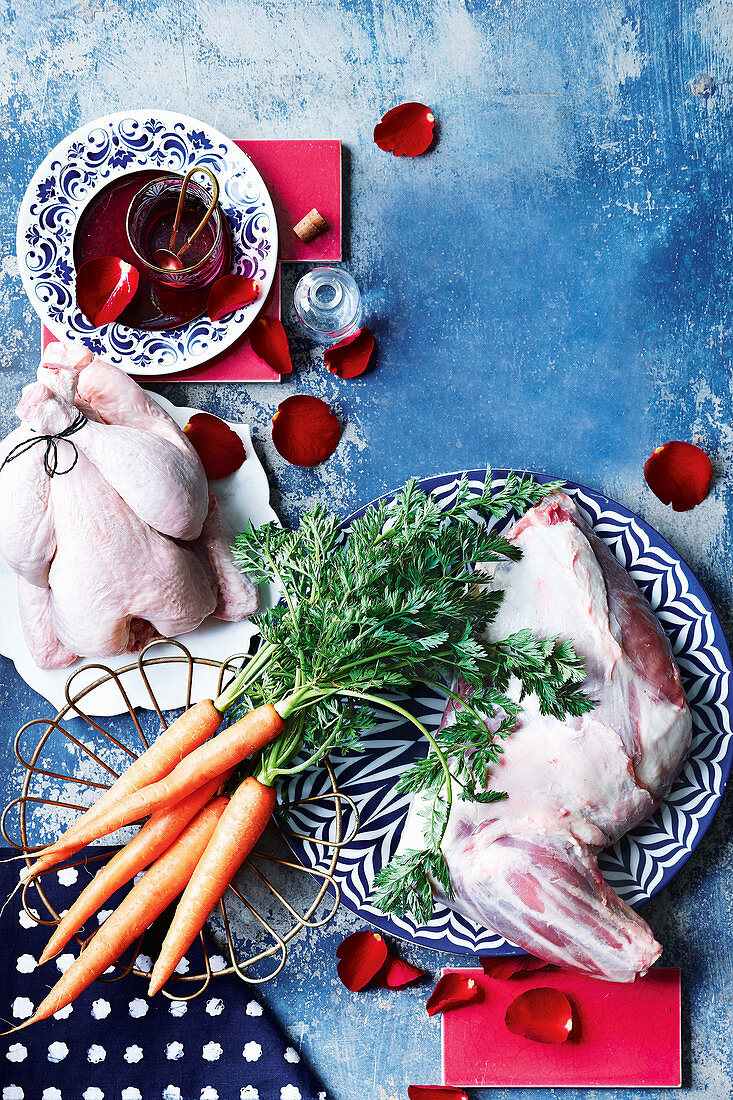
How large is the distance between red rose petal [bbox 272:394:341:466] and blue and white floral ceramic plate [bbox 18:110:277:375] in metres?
0.15

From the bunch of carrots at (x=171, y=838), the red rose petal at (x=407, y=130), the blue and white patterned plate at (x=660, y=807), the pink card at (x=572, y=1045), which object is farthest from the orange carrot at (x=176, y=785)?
the red rose petal at (x=407, y=130)

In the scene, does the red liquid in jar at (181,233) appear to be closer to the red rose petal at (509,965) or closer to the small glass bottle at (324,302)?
the small glass bottle at (324,302)

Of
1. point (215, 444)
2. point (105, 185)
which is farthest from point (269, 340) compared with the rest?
point (105, 185)

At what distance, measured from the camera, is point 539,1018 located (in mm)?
1371

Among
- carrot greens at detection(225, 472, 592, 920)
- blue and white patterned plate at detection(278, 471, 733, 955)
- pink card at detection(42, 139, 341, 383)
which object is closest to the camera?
carrot greens at detection(225, 472, 592, 920)

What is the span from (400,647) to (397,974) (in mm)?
595

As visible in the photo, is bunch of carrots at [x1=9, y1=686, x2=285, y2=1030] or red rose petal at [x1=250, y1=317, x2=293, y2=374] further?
red rose petal at [x1=250, y1=317, x2=293, y2=374]

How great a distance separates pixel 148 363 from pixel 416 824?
869 millimetres

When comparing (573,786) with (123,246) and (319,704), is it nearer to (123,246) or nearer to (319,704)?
(319,704)

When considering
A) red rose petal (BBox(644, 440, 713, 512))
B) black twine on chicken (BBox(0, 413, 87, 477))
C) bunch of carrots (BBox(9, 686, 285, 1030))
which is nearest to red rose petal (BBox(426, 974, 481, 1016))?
bunch of carrots (BBox(9, 686, 285, 1030))

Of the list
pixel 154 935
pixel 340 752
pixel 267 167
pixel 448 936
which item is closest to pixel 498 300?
pixel 267 167

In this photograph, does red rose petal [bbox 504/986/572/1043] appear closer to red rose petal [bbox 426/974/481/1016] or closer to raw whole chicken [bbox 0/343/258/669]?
red rose petal [bbox 426/974/481/1016]

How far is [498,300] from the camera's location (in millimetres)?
1478

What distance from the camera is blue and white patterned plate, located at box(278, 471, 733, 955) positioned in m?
1.33
